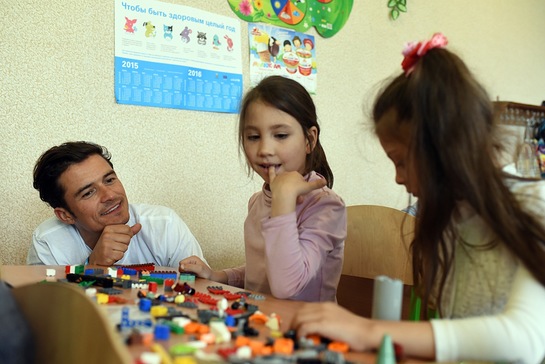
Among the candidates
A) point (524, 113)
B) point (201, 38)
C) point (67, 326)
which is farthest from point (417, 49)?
point (524, 113)

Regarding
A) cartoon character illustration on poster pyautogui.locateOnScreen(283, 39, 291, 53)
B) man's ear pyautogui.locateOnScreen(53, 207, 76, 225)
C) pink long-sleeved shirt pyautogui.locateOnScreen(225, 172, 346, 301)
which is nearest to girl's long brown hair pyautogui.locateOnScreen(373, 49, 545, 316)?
pink long-sleeved shirt pyautogui.locateOnScreen(225, 172, 346, 301)

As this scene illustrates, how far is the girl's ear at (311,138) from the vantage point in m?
1.25

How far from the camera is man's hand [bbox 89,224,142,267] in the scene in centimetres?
129

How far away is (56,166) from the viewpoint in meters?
1.42

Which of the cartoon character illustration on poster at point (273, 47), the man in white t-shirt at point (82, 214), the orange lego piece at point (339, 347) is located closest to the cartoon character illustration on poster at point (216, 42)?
the cartoon character illustration on poster at point (273, 47)

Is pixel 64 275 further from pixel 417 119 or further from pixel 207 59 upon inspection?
pixel 207 59

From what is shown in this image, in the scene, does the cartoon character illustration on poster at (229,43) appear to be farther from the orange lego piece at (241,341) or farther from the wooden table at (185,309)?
the orange lego piece at (241,341)

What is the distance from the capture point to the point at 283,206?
987mm

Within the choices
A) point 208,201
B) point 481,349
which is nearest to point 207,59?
point 208,201

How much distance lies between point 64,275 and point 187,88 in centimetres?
90

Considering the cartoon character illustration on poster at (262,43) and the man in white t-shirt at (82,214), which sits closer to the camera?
the man in white t-shirt at (82,214)

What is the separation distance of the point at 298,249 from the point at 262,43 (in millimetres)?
1174

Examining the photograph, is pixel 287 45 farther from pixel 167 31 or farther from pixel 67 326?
pixel 67 326

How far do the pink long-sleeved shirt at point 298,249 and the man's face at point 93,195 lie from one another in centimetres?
39
